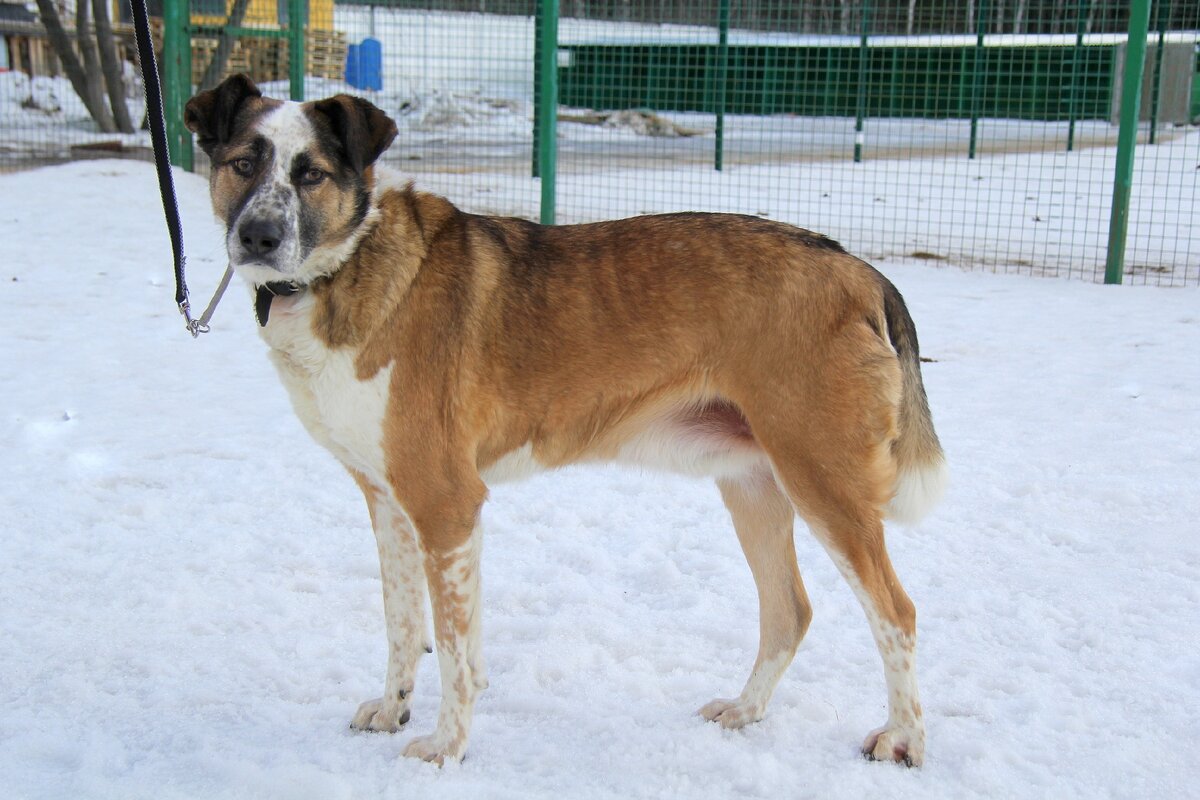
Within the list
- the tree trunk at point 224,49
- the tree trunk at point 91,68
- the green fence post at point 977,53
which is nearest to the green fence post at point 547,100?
the tree trunk at point 224,49

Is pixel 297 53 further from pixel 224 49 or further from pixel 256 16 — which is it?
pixel 256 16

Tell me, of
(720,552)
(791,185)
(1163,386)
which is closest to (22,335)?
(720,552)

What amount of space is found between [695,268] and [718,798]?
123cm

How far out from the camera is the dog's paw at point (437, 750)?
105 inches

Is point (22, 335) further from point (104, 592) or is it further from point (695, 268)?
point (695, 268)

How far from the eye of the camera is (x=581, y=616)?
134 inches

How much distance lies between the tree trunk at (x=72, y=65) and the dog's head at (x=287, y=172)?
11238 mm

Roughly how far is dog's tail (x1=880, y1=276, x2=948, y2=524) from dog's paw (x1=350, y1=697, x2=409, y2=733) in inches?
51.1

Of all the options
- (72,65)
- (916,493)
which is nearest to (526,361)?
(916,493)

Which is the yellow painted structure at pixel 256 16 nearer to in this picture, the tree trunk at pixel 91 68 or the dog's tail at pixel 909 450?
the tree trunk at pixel 91 68

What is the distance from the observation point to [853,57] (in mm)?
14180

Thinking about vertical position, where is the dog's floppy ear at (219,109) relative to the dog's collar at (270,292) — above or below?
above

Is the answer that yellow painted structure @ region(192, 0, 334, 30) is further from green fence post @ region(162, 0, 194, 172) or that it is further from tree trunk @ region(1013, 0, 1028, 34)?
tree trunk @ region(1013, 0, 1028, 34)

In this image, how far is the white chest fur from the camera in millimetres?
2619
